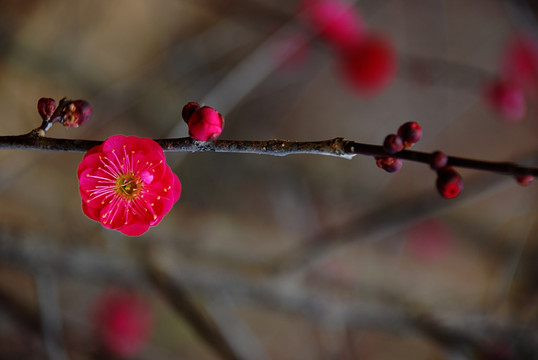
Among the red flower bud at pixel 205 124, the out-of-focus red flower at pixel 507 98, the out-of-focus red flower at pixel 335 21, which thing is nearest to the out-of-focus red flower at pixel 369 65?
the out-of-focus red flower at pixel 335 21

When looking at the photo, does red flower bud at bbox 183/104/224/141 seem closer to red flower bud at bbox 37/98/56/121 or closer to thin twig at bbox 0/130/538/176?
thin twig at bbox 0/130/538/176

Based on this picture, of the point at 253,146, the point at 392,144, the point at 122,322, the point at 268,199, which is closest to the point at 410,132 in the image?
the point at 392,144

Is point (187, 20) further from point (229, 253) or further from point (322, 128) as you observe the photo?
point (229, 253)

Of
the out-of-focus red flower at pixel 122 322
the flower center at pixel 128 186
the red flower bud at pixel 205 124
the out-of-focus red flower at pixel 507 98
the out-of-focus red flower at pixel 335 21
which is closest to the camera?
the red flower bud at pixel 205 124

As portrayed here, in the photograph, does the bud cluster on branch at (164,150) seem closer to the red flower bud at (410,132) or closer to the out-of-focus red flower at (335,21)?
the red flower bud at (410,132)

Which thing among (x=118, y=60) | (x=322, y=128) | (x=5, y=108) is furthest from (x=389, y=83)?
(x=5, y=108)

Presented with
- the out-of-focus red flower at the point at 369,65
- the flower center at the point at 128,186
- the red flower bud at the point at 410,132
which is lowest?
the red flower bud at the point at 410,132

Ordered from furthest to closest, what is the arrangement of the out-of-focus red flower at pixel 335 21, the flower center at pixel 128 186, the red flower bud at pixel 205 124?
the out-of-focus red flower at pixel 335 21 < the flower center at pixel 128 186 < the red flower bud at pixel 205 124

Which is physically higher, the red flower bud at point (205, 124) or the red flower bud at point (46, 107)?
the red flower bud at point (46, 107)
